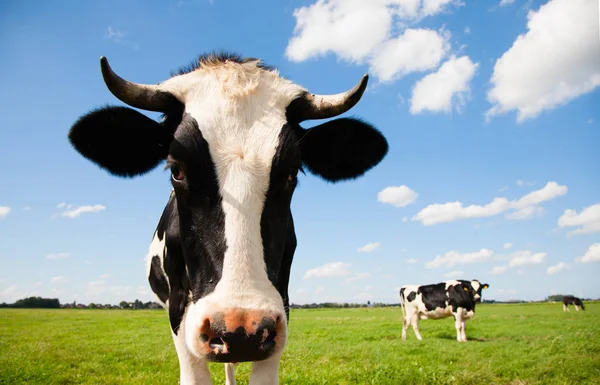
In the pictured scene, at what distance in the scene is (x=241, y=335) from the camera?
2186 millimetres

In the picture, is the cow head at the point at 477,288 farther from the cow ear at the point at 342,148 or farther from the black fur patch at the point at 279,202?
the black fur patch at the point at 279,202

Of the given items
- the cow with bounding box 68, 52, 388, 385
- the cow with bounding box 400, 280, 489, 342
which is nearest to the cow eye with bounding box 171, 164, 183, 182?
the cow with bounding box 68, 52, 388, 385

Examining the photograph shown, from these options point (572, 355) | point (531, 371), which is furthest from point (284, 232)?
point (572, 355)

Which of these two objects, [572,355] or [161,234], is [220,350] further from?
[572,355]

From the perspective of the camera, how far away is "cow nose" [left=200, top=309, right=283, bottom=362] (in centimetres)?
219

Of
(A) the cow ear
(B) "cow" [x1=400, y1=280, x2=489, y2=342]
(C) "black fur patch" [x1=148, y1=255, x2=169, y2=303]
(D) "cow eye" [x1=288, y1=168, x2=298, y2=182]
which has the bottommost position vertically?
(B) "cow" [x1=400, y1=280, x2=489, y2=342]

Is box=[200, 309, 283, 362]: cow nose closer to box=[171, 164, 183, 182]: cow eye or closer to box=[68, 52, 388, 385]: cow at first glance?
box=[68, 52, 388, 385]: cow

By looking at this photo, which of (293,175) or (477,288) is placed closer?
(293,175)

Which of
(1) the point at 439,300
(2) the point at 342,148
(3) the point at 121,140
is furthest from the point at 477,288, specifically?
(3) the point at 121,140

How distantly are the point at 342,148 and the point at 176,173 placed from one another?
1.80 metres

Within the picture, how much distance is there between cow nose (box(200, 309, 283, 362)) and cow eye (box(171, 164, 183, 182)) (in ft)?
3.64

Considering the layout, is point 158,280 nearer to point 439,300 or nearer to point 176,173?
point 176,173

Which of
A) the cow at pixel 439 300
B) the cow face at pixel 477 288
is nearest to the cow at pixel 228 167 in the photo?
the cow at pixel 439 300

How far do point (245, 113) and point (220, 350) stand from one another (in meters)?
1.65
